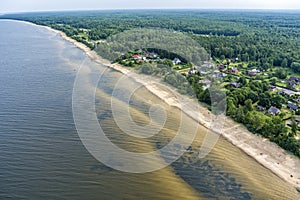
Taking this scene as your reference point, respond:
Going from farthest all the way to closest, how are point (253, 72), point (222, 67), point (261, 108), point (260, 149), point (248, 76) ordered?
point (222, 67)
point (253, 72)
point (248, 76)
point (261, 108)
point (260, 149)

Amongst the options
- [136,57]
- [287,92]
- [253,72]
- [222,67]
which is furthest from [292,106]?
[136,57]

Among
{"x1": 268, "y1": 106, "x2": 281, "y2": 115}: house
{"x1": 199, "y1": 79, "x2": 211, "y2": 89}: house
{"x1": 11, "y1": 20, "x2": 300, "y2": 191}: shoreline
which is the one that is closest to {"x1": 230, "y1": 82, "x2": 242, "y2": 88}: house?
{"x1": 199, "y1": 79, "x2": 211, "y2": 89}: house

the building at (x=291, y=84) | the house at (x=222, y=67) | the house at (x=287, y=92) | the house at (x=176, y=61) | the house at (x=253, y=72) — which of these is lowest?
the house at (x=287, y=92)

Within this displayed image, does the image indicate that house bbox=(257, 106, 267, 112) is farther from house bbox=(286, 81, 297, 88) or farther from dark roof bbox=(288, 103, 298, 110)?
house bbox=(286, 81, 297, 88)

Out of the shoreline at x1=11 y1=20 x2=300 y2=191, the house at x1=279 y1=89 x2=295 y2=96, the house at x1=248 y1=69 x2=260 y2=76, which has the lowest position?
the shoreline at x1=11 y1=20 x2=300 y2=191

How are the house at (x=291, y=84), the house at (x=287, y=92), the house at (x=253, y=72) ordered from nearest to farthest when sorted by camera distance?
the house at (x=287, y=92) → the house at (x=291, y=84) → the house at (x=253, y=72)

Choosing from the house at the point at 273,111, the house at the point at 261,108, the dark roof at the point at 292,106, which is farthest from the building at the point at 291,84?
the house at the point at 273,111

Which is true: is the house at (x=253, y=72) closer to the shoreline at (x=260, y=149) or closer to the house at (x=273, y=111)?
the house at (x=273, y=111)

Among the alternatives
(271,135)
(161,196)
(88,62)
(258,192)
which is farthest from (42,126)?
(88,62)

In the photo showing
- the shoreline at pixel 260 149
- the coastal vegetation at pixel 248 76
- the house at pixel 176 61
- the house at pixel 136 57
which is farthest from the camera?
the house at pixel 136 57

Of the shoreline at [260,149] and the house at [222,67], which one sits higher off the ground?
the house at [222,67]

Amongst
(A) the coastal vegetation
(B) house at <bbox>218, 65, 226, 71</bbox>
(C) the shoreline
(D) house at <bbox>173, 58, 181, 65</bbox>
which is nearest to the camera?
(C) the shoreline

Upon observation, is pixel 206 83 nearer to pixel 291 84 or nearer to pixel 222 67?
pixel 222 67

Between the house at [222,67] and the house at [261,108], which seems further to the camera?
the house at [222,67]
